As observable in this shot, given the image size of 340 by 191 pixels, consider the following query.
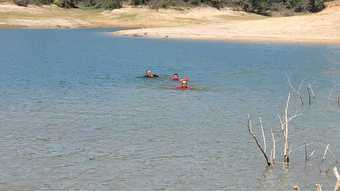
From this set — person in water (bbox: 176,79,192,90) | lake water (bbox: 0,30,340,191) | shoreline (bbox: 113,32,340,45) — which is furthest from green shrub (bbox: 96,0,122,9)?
person in water (bbox: 176,79,192,90)

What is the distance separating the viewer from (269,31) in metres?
91.6

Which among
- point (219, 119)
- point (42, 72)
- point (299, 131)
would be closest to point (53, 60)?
point (42, 72)

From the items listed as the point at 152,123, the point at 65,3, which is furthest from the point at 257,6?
the point at 152,123

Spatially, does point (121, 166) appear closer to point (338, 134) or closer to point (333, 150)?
point (333, 150)

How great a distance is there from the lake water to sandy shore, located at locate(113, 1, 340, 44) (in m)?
24.8

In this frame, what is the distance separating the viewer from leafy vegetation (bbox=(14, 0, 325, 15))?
442 ft

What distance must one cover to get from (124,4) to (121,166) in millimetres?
116212

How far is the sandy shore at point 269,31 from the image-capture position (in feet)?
286

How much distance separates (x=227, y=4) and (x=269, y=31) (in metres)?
50.6

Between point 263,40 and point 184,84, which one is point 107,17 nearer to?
point 263,40

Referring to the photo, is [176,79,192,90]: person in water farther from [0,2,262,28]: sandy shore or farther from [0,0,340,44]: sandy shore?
[0,2,262,28]: sandy shore

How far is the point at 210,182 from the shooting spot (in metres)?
21.5

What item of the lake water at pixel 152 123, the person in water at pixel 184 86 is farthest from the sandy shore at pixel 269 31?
the person in water at pixel 184 86

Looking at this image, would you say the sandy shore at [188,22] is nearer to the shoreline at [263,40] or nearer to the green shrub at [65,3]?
the shoreline at [263,40]
